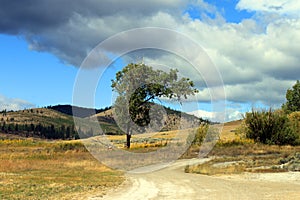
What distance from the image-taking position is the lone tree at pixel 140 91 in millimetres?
57438

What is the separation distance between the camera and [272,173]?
29484 mm

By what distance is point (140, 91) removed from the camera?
5791cm

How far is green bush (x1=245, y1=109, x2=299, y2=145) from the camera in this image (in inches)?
2446

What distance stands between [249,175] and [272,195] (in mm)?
10439

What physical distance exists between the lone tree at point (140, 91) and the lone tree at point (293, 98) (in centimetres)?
7709

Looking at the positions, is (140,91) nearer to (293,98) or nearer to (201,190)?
(201,190)

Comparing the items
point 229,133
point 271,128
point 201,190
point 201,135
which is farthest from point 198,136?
point 229,133

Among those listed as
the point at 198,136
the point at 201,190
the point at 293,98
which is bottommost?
the point at 201,190

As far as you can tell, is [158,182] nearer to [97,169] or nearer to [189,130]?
[97,169]

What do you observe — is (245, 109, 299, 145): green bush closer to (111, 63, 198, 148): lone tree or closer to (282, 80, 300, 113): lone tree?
(111, 63, 198, 148): lone tree

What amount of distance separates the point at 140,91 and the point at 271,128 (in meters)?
22.0

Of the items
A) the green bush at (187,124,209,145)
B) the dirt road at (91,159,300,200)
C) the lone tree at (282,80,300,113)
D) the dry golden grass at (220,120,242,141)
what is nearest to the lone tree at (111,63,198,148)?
the green bush at (187,124,209,145)

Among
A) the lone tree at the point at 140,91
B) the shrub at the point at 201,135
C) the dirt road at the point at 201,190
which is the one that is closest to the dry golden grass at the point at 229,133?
the shrub at the point at 201,135

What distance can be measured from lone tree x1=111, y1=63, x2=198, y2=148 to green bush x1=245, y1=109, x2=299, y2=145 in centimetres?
1218
